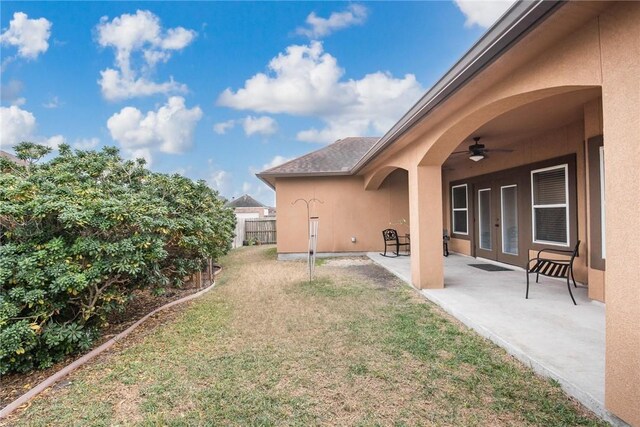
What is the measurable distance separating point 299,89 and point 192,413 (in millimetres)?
13655

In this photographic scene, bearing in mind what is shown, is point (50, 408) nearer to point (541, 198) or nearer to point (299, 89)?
point (541, 198)

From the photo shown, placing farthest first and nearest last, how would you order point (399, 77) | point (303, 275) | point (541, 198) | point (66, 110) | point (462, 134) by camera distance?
1. point (399, 77)
2. point (66, 110)
3. point (303, 275)
4. point (541, 198)
5. point (462, 134)

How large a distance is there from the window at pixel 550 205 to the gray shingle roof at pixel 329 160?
5.23 meters

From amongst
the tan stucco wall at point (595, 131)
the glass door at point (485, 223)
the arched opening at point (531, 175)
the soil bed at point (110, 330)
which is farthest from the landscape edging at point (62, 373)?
the glass door at point (485, 223)

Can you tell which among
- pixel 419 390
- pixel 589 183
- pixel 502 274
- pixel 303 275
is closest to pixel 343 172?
pixel 303 275

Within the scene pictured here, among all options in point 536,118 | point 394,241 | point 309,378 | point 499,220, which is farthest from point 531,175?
point 309,378

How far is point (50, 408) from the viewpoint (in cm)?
259

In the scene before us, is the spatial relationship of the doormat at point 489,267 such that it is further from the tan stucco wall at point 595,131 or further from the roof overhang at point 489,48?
the roof overhang at point 489,48

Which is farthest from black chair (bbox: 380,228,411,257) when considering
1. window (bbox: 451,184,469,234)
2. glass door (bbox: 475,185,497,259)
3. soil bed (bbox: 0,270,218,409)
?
soil bed (bbox: 0,270,218,409)

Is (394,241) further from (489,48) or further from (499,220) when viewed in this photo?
(489,48)

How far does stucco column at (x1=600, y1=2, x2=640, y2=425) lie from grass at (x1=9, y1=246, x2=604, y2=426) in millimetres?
443

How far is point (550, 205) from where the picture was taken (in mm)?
6395

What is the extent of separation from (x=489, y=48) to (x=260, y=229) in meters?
15.9

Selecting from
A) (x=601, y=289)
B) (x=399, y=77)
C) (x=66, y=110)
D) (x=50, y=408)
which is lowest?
(x=50, y=408)
